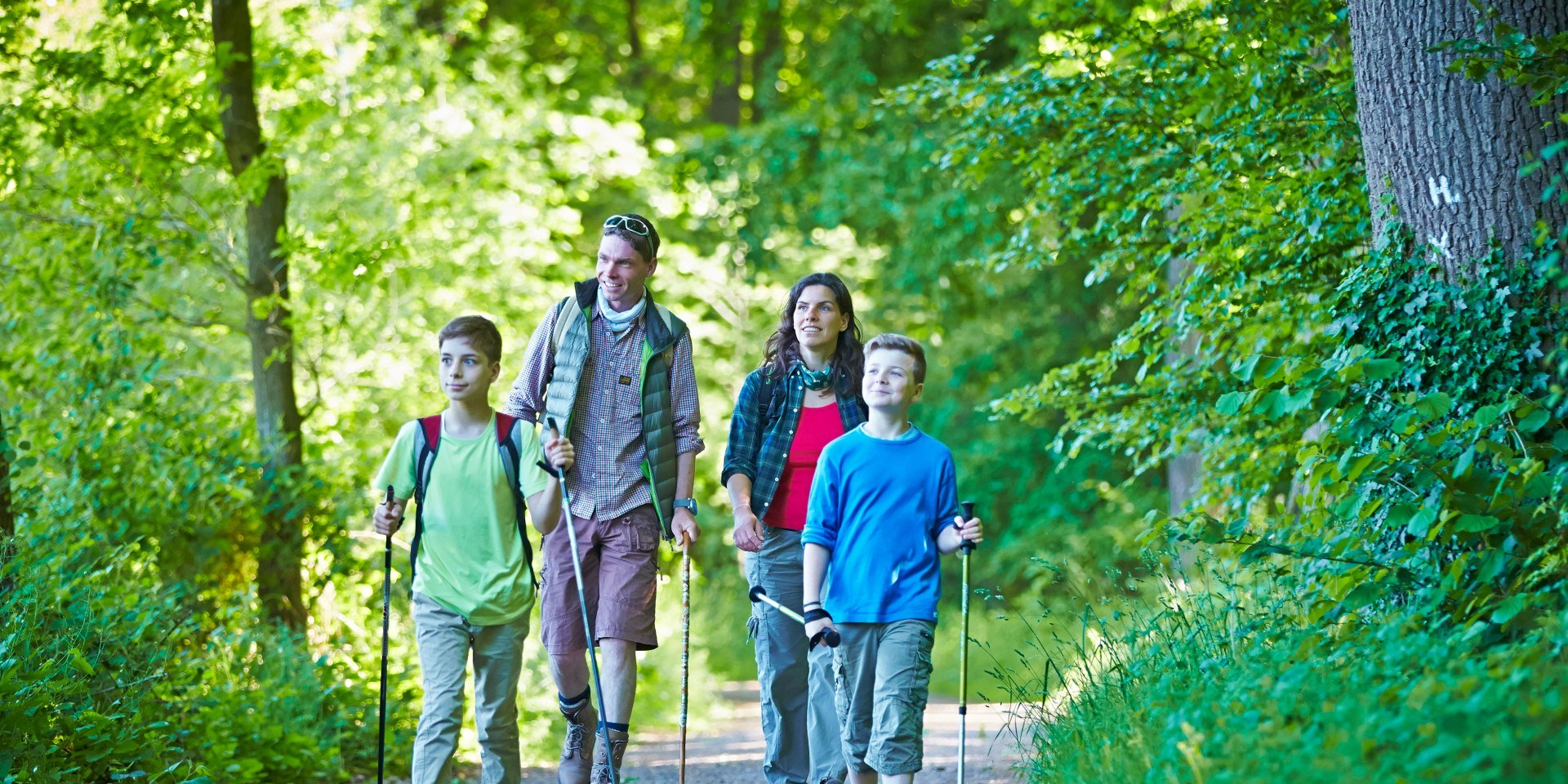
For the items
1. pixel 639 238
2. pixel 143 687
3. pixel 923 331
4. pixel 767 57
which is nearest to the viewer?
pixel 639 238

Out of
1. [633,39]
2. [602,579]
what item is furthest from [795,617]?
[633,39]

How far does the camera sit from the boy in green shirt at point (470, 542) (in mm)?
4715

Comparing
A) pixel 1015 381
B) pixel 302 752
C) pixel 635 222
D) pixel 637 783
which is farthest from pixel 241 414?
pixel 1015 381

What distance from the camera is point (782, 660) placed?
5098mm

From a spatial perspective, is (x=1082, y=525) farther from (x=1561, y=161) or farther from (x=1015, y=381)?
(x=1561, y=161)

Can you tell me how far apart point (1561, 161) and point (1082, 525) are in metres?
13.0

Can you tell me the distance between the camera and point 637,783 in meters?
6.80

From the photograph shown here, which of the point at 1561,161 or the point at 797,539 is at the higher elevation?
the point at 1561,161

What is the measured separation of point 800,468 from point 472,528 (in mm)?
1175

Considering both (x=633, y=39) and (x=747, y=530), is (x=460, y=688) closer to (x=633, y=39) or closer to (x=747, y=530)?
(x=747, y=530)

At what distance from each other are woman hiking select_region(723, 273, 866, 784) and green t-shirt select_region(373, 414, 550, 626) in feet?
2.53

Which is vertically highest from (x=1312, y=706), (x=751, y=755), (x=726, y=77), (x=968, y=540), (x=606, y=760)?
(x=726, y=77)

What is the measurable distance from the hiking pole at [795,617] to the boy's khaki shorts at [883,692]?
0.30 feet


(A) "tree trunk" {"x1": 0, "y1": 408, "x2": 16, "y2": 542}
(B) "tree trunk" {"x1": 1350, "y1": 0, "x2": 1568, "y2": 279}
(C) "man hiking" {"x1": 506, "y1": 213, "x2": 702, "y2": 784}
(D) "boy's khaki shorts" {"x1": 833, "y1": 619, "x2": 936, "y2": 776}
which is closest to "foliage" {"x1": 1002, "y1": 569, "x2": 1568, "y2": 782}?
(D) "boy's khaki shorts" {"x1": 833, "y1": 619, "x2": 936, "y2": 776}
